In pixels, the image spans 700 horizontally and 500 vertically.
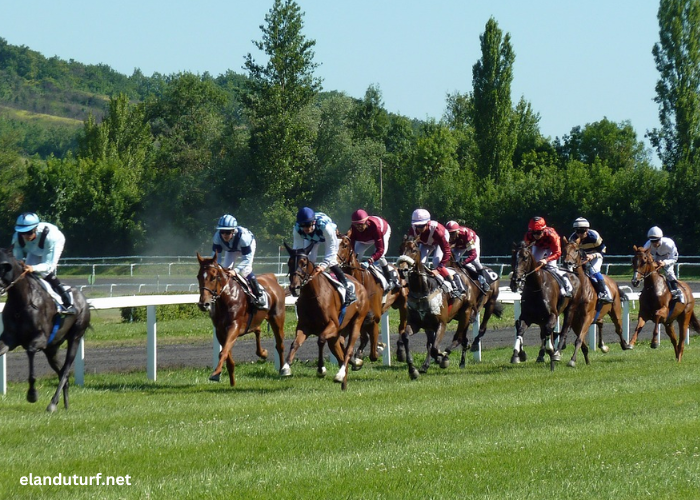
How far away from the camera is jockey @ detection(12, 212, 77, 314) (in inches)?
429

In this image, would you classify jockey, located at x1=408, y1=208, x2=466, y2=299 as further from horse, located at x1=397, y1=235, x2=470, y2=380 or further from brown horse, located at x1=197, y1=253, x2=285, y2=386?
brown horse, located at x1=197, y1=253, x2=285, y2=386

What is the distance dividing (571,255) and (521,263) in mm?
1755

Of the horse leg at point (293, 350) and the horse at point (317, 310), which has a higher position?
the horse at point (317, 310)

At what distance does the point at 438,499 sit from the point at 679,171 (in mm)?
48442

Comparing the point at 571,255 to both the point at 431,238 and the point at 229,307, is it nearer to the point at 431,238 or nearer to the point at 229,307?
the point at 431,238

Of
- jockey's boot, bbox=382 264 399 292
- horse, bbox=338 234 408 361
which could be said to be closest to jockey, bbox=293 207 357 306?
horse, bbox=338 234 408 361

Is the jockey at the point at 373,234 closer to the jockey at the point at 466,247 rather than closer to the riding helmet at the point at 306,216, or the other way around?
the riding helmet at the point at 306,216

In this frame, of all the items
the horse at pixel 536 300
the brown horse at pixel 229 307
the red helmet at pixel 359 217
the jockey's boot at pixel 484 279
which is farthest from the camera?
the jockey's boot at pixel 484 279

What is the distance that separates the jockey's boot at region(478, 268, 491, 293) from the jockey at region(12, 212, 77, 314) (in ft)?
27.0

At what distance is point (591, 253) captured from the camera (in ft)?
59.2

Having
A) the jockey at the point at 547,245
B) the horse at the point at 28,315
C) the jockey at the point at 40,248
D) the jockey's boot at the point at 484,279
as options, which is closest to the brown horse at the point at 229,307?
the jockey at the point at 40,248

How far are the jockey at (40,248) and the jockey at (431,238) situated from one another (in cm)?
570

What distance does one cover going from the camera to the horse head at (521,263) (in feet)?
50.3

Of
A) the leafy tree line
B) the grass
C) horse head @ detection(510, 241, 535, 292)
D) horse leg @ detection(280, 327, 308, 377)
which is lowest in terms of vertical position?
the grass
